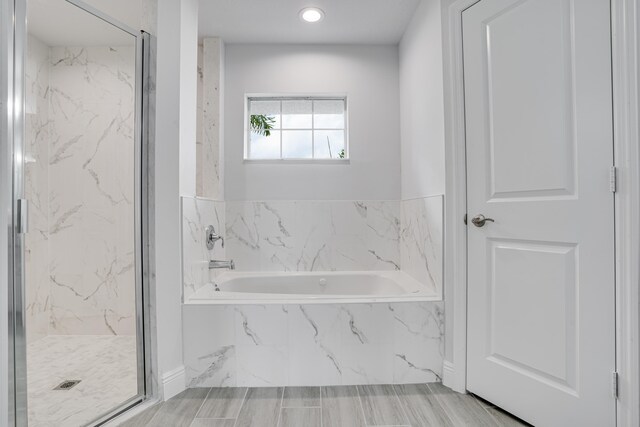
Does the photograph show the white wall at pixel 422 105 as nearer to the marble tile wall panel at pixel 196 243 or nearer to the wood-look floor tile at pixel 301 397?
the wood-look floor tile at pixel 301 397

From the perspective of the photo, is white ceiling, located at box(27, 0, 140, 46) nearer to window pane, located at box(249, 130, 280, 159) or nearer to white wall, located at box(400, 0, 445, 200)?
window pane, located at box(249, 130, 280, 159)

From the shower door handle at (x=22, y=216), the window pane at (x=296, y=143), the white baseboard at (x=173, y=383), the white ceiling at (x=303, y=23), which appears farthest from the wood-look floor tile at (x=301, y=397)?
the white ceiling at (x=303, y=23)

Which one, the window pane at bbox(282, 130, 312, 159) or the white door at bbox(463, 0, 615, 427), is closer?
the white door at bbox(463, 0, 615, 427)

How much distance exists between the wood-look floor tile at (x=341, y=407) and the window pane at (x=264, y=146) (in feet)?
5.87

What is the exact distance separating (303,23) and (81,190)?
1.85m

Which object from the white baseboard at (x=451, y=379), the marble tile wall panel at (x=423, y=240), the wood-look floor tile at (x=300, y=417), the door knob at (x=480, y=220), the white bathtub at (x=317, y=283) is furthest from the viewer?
the white bathtub at (x=317, y=283)

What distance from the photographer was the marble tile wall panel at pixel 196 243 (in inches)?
72.2

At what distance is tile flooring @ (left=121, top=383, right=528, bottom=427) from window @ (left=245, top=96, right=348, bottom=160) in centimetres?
177

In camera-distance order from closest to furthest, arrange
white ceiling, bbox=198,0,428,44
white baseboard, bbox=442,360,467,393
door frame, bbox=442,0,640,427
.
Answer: door frame, bbox=442,0,640,427 → white baseboard, bbox=442,360,467,393 → white ceiling, bbox=198,0,428,44

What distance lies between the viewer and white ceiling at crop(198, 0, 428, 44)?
2.24 m

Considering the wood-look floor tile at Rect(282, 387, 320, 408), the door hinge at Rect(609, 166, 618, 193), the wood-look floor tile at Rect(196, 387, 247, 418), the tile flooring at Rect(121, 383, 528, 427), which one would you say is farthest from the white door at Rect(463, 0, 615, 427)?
the wood-look floor tile at Rect(196, 387, 247, 418)

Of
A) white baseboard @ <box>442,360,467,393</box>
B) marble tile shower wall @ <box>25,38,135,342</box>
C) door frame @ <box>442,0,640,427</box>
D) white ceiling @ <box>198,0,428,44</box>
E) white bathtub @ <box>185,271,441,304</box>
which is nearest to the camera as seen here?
door frame @ <box>442,0,640,427</box>

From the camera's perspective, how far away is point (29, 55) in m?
1.33

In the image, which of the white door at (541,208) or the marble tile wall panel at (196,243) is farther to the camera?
the marble tile wall panel at (196,243)
